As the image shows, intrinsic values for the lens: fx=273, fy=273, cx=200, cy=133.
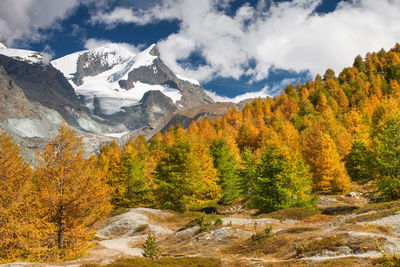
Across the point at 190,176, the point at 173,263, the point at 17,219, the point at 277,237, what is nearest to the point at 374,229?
the point at 277,237

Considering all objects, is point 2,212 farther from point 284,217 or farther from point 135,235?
point 284,217

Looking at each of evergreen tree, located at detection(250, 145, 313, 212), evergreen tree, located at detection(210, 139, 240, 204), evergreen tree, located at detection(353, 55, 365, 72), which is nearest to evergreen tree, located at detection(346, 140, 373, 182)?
evergreen tree, located at detection(250, 145, 313, 212)

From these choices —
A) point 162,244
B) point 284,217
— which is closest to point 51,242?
point 162,244

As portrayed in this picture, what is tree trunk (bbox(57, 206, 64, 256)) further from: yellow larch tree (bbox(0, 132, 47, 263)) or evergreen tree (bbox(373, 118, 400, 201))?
evergreen tree (bbox(373, 118, 400, 201))

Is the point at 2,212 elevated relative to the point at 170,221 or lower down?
elevated

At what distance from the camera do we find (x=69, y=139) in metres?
17.3

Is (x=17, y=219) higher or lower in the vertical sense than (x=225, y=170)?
lower

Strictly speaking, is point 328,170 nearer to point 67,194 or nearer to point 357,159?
point 357,159

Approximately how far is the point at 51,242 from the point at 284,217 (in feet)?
63.2

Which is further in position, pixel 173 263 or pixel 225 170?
pixel 225 170

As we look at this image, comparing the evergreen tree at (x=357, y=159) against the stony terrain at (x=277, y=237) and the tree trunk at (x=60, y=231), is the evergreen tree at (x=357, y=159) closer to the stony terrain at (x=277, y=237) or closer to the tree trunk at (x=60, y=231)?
the stony terrain at (x=277, y=237)

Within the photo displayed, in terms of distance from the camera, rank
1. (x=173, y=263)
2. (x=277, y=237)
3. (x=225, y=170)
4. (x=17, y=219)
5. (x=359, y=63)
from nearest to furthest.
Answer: (x=173, y=263)
(x=17, y=219)
(x=277, y=237)
(x=225, y=170)
(x=359, y=63)

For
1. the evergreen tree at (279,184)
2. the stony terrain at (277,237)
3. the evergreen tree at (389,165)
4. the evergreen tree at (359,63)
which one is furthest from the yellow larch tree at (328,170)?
the evergreen tree at (359,63)

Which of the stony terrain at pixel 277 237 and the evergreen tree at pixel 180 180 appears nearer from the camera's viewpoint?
the stony terrain at pixel 277 237
